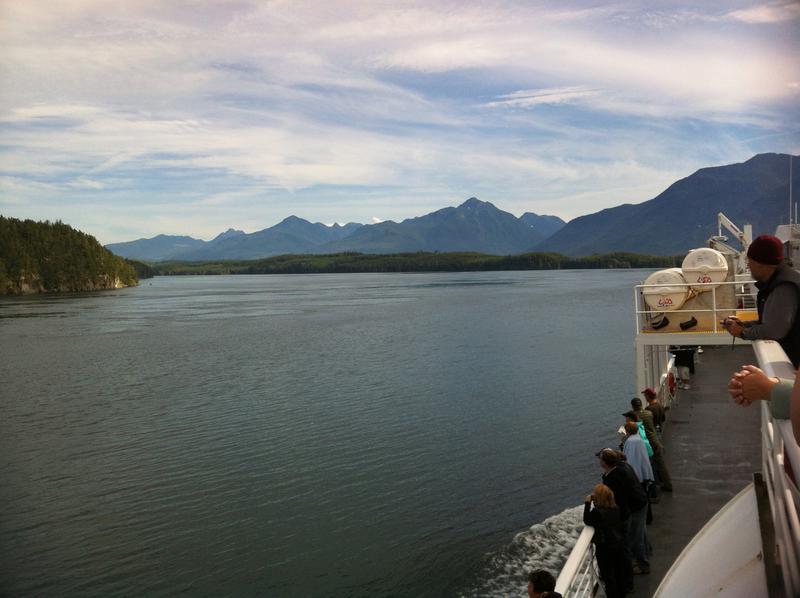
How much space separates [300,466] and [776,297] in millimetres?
21347

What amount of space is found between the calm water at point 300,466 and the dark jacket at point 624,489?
20.7ft

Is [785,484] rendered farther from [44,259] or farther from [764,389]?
[44,259]

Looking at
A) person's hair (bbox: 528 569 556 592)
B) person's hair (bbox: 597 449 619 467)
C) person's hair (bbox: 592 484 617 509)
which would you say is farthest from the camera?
person's hair (bbox: 597 449 619 467)

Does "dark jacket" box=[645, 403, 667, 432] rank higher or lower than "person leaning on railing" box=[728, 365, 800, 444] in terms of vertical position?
lower

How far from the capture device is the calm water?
16.4 metres

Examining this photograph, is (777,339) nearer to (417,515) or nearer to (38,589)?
(417,515)

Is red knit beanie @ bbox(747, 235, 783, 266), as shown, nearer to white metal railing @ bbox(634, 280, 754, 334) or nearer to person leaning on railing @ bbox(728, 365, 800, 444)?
person leaning on railing @ bbox(728, 365, 800, 444)

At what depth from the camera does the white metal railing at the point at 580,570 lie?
7344mm

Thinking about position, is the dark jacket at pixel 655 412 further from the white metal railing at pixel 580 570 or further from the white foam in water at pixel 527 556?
the white metal railing at pixel 580 570

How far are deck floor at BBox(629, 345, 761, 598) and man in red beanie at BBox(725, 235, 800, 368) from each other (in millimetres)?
7329

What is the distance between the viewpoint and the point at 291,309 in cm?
10075

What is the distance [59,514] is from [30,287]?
610 feet

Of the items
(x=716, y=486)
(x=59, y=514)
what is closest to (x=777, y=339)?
(x=716, y=486)

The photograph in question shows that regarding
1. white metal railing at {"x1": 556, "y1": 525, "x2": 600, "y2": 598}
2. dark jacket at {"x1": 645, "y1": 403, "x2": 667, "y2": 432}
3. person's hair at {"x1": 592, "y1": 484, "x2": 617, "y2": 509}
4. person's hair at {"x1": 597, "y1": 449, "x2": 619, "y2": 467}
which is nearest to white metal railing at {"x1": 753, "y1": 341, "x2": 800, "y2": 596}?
white metal railing at {"x1": 556, "y1": 525, "x2": 600, "y2": 598}
